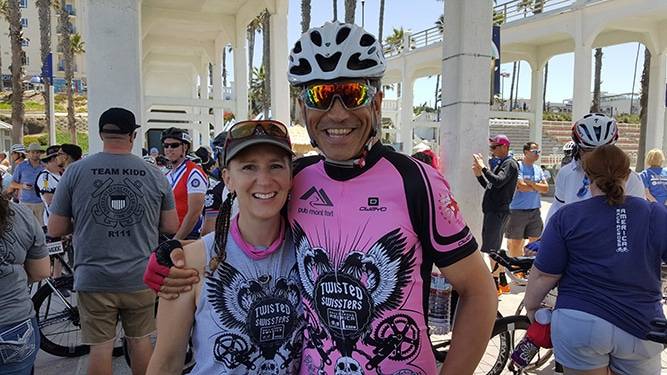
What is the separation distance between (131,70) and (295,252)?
250 inches

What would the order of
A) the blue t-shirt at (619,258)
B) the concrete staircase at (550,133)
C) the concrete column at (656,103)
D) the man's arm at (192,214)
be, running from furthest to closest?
1. the concrete staircase at (550,133)
2. the concrete column at (656,103)
3. the man's arm at (192,214)
4. the blue t-shirt at (619,258)

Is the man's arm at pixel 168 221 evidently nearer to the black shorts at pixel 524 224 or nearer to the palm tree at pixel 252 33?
the black shorts at pixel 524 224

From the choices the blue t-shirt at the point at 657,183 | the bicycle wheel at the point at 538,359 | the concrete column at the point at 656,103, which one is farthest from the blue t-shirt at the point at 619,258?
the concrete column at the point at 656,103

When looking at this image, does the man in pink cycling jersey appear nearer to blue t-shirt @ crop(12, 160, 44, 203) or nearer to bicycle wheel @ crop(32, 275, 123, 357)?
bicycle wheel @ crop(32, 275, 123, 357)

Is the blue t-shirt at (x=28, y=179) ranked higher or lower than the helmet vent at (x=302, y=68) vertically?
lower

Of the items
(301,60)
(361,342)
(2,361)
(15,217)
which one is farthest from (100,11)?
(361,342)

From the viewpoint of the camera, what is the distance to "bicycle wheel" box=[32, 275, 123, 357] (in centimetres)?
470

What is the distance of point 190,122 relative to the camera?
24906 mm

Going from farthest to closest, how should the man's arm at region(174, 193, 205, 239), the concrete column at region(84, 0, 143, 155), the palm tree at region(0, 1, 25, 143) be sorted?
the palm tree at region(0, 1, 25, 143) → the concrete column at region(84, 0, 143, 155) → the man's arm at region(174, 193, 205, 239)

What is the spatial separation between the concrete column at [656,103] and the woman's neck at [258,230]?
Answer: 20.0m

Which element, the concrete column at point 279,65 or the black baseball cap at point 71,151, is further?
the concrete column at point 279,65

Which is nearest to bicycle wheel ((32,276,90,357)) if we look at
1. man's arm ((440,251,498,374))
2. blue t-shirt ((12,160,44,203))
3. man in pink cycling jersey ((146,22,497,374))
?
man in pink cycling jersey ((146,22,497,374))

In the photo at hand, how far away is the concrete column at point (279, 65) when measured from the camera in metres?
11.4

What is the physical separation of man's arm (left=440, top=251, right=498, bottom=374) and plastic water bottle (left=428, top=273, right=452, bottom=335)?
585 mm
